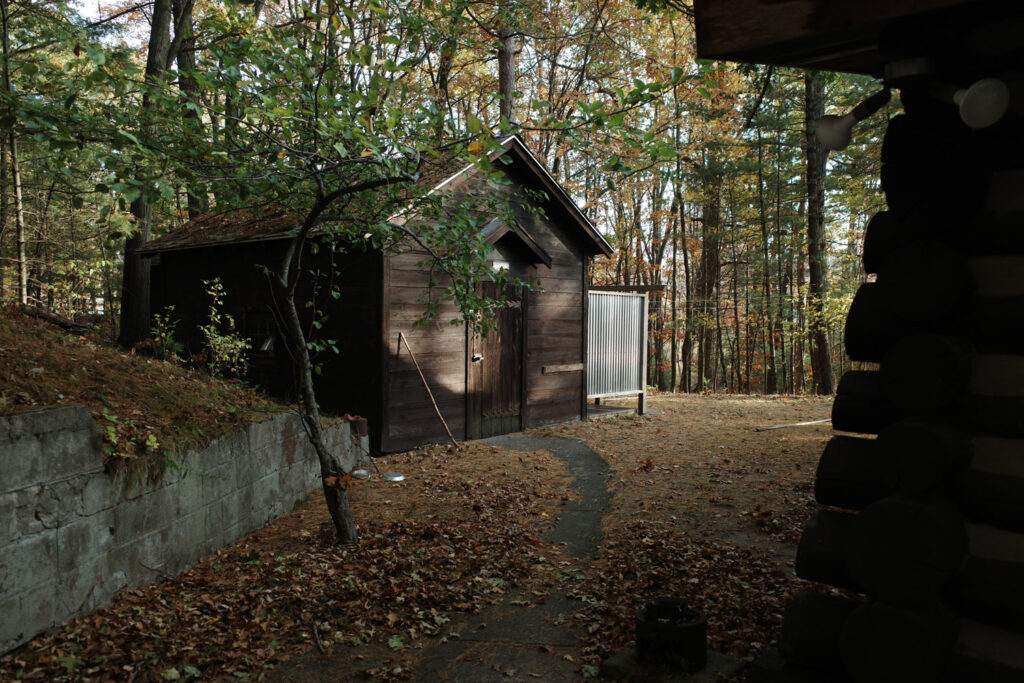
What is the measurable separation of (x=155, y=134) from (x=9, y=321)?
95.9 inches

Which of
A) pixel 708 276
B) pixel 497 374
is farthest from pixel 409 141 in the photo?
pixel 708 276

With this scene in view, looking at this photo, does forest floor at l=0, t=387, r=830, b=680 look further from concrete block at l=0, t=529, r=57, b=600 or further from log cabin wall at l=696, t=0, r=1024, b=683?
log cabin wall at l=696, t=0, r=1024, b=683

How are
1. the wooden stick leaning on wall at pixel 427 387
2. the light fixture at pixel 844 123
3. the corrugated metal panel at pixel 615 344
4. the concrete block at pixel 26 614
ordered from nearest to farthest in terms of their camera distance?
the light fixture at pixel 844 123 → the concrete block at pixel 26 614 → the wooden stick leaning on wall at pixel 427 387 → the corrugated metal panel at pixel 615 344

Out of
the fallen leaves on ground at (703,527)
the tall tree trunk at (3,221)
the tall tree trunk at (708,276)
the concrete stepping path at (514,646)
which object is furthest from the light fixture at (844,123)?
the tall tree trunk at (708,276)

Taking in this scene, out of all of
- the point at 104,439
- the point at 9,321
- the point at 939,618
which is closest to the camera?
the point at 939,618

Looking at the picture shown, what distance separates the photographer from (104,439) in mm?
4730

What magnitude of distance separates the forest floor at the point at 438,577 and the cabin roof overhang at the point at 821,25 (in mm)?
3276

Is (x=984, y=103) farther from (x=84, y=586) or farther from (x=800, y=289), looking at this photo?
(x=800, y=289)

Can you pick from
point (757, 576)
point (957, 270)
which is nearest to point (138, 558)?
point (757, 576)

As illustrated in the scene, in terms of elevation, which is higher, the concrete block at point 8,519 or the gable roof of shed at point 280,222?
the gable roof of shed at point 280,222

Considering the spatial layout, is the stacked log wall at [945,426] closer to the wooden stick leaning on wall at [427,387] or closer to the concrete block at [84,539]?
the concrete block at [84,539]

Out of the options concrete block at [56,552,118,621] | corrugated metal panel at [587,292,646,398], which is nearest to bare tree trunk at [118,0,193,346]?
corrugated metal panel at [587,292,646,398]

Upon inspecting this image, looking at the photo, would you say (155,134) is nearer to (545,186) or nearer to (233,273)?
(233,273)

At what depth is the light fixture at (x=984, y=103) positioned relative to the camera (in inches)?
94.7
